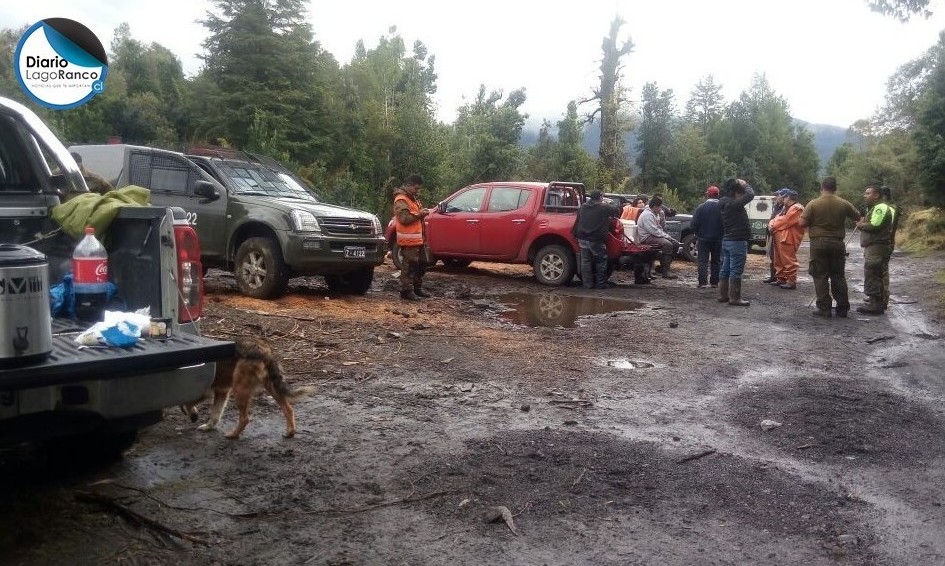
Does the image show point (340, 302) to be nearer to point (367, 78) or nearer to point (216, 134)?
Answer: point (216, 134)

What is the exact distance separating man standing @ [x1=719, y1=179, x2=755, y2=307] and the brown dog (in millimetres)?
8669

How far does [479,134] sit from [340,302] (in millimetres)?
22617

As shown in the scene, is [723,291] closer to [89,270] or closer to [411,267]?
[411,267]

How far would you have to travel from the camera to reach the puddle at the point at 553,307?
10.2m

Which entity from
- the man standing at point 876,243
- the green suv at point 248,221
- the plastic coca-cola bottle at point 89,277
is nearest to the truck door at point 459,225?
the green suv at point 248,221

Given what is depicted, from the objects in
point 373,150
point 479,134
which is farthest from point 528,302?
point 479,134

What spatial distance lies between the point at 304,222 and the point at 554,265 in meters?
5.69

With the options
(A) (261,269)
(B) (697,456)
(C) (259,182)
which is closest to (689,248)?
(C) (259,182)

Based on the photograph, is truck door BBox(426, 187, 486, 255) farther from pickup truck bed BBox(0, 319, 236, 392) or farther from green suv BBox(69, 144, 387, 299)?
pickup truck bed BBox(0, 319, 236, 392)

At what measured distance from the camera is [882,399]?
6184 millimetres

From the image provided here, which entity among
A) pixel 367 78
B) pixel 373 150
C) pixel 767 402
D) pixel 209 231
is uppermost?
pixel 367 78

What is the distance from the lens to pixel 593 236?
43.2ft

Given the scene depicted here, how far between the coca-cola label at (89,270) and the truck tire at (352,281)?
723 cm

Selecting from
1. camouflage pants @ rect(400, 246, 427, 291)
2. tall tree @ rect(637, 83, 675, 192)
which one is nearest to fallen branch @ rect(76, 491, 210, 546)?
camouflage pants @ rect(400, 246, 427, 291)
